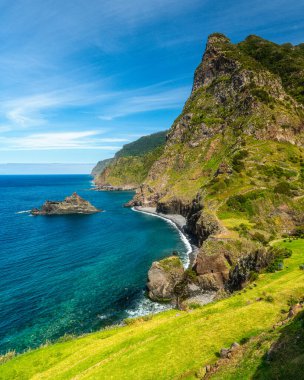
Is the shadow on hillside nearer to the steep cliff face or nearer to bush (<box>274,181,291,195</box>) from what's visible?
the steep cliff face

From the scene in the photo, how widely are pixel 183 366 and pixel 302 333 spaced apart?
10152 mm

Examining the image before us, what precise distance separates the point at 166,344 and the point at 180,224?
327 feet

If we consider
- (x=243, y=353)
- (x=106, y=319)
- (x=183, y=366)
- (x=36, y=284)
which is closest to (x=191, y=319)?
(x=183, y=366)

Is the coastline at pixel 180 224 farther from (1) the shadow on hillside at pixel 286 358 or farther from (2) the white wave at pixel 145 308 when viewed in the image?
(1) the shadow on hillside at pixel 286 358

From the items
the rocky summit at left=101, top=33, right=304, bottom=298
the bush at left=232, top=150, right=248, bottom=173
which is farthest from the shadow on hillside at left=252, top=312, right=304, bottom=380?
the bush at left=232, top=150, right=248, bottom=173

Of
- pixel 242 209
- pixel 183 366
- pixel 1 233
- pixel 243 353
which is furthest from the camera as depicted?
pixel 1 233

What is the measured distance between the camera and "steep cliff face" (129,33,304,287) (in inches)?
3361

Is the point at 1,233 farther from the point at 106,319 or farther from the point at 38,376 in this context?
the point at 38,376

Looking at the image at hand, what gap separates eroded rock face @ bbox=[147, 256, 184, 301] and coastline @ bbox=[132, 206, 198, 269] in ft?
37.1

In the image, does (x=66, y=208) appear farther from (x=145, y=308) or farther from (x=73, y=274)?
(x=145, y=308)

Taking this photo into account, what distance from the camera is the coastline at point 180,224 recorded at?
83.5 m

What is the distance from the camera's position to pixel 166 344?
28.9 metres

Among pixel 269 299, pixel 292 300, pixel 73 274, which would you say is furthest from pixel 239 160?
pixel 292 300

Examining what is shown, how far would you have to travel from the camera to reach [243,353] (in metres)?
22.2
